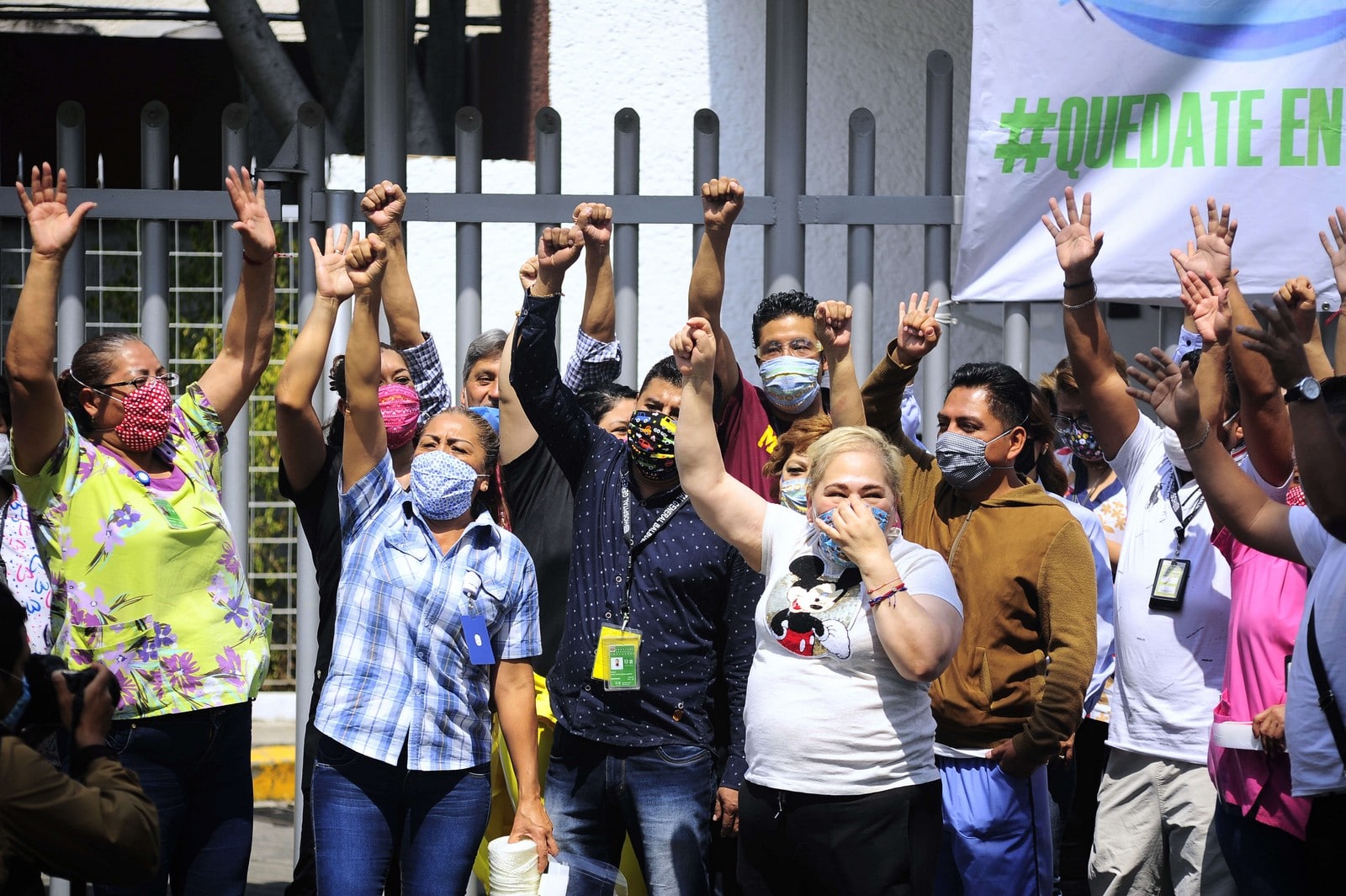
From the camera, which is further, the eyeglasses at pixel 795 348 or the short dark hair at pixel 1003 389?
the eyeglasses at pixel 795 348

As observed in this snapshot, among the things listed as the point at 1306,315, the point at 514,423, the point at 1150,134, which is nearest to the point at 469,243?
the point at 514,423

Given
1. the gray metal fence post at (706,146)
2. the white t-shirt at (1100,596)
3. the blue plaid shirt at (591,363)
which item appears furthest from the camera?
the gray metal fence post at (706,146)

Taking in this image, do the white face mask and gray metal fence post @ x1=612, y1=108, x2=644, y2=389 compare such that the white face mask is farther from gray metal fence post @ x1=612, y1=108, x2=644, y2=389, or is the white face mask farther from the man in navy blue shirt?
gray metal fence post @ x1=612, y1=108, x2=644, y2=389

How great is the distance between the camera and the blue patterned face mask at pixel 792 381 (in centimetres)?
441

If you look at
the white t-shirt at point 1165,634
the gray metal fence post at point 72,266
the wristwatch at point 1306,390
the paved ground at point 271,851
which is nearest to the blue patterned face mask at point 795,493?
the white t-shirt at point 1165,634

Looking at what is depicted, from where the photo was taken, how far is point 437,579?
395cm

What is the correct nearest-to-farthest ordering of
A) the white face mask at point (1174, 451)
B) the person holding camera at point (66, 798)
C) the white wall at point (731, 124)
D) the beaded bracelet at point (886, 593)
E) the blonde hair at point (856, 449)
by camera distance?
1. the person holding camera at point (66, 798)
2. the beaded bracelet at point (886, 593)
3. the blonde hair at point (856, 449)
4. the white face mask at point (1174, 451)
5. the white wall at point (731, 124)

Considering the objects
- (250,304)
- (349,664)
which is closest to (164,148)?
(250,304)

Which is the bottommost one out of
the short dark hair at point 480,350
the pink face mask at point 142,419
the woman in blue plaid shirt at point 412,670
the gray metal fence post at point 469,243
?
the woman in blue plaid shirt at point 412,670

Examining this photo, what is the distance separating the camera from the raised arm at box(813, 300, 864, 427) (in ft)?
13.8

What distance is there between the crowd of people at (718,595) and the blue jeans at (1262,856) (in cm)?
1

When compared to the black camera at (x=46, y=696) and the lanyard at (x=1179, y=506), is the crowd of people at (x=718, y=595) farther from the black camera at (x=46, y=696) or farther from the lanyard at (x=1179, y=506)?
the black camera at (x=46, y=696)

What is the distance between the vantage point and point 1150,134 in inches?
197

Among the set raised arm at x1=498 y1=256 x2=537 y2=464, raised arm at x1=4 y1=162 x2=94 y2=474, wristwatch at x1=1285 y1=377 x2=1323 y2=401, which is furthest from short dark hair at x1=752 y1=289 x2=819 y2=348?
raised arm at x1=4 y1=162 x2=94 y2=474
